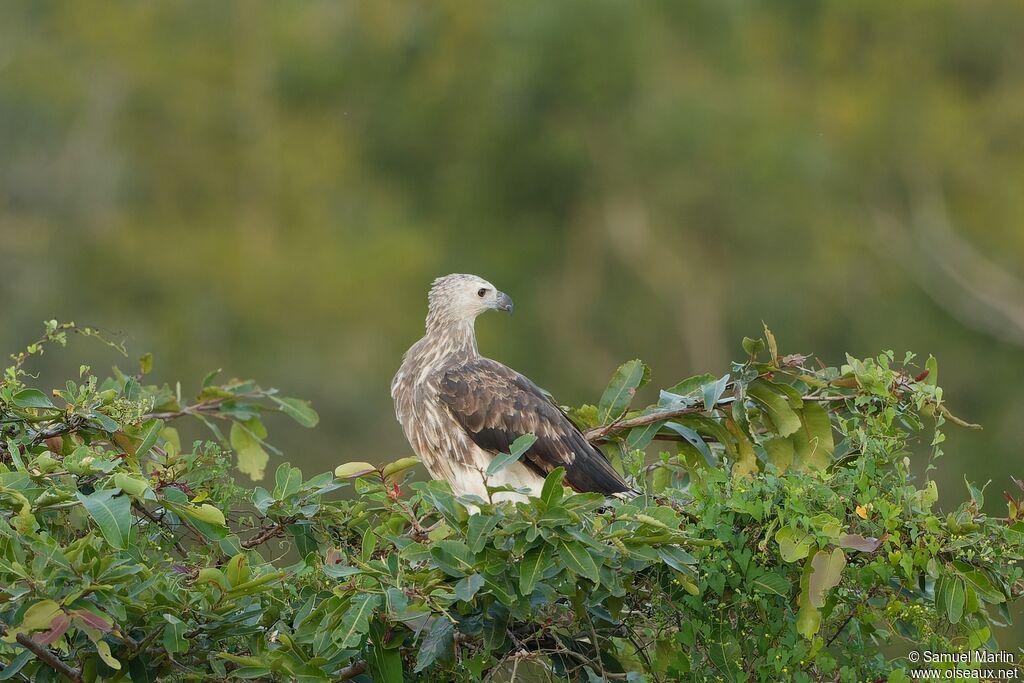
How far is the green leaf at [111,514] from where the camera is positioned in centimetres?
283

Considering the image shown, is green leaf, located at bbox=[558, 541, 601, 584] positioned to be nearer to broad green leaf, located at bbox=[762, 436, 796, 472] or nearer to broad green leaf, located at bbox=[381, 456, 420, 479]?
broad green leaf, located at bbox=[381, 456, 420, 479]

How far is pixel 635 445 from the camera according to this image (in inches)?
168

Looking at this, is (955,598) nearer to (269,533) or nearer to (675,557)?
(675,557)

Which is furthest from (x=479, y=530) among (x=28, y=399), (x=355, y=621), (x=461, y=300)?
(x=461, y=300)

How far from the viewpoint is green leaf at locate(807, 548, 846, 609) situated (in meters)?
3.08

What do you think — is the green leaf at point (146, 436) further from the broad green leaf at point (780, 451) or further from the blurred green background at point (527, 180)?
the blurred green background at point (527, 180)

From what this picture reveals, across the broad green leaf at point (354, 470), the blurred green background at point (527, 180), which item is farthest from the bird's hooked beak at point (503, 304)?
the blurred green background at point (527, 180)

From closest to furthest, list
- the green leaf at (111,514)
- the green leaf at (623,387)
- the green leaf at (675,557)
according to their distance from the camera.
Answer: the green leaf at (111,514) → the green leaf at (675,557) → the green leaf at (623,387)

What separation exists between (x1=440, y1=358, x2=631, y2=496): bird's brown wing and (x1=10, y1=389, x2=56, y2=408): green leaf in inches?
66.9

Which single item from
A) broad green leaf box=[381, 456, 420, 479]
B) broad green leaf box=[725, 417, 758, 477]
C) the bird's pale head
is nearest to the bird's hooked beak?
the bird's pale head

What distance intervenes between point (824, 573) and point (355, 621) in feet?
3.34

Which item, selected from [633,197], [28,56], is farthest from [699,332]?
[28,56]

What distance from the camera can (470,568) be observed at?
295cm

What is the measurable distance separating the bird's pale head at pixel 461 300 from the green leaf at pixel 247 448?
113 cm
